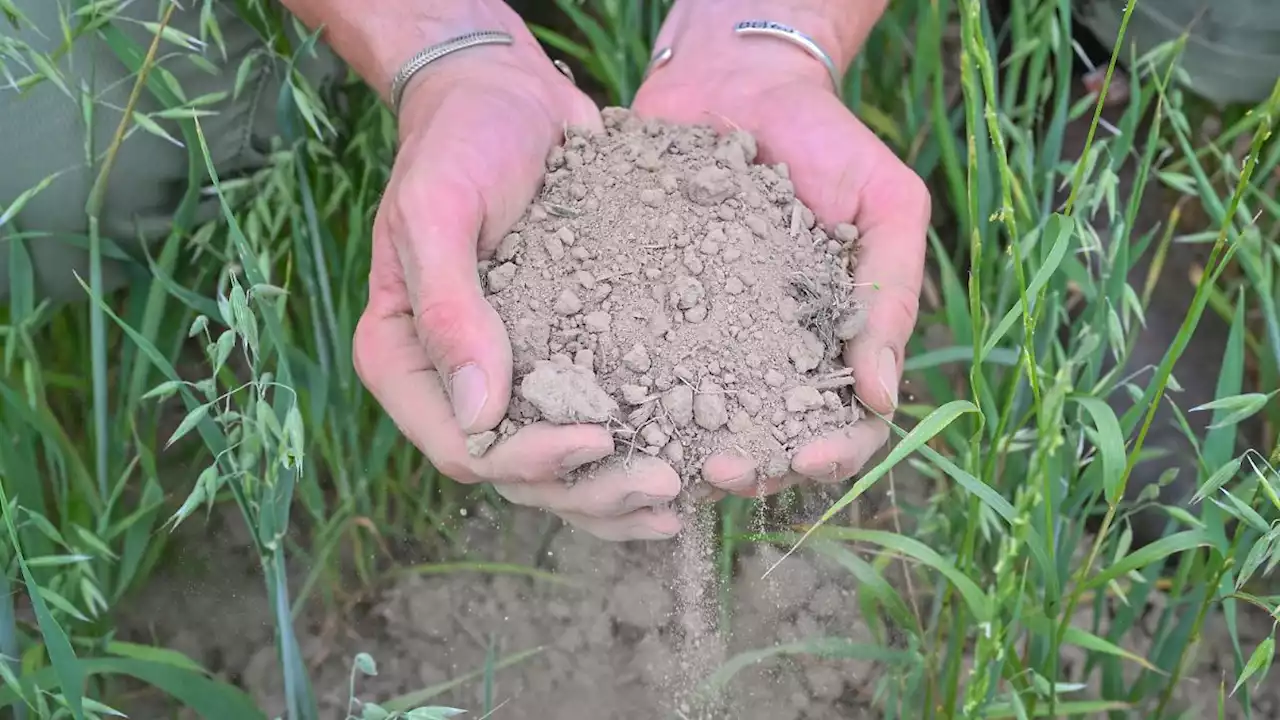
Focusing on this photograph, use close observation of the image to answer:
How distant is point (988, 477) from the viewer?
0.75 meters

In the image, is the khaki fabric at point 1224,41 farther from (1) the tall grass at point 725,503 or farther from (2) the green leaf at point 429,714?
(2) the green leaf at point 429,714

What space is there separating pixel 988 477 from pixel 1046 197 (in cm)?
36

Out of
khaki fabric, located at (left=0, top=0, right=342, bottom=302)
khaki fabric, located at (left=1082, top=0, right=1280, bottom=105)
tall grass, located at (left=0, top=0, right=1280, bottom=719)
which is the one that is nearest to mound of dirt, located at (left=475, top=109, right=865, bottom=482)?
tall grass, located at (left=0, top=0, right=1280, bottom=719)

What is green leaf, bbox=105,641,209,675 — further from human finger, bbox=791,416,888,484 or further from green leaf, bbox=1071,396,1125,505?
green leaf, bbox=1071,396,1125,505

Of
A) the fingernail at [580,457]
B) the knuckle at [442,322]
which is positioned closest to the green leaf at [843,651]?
the fingernail at [580,457]

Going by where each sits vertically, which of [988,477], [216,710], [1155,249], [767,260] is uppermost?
[767,260]

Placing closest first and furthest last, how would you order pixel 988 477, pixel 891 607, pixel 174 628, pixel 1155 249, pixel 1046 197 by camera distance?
pixel 988 477 → pixel 891 607 → pixel 1046 197 → pixel 174 628 → pixel 1155 249

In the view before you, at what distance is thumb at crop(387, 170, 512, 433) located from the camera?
2.30ft

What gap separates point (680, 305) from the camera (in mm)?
750

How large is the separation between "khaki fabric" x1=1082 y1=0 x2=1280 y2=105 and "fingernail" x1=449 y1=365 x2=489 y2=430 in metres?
0.92

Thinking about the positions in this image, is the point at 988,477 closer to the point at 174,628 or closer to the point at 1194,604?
the point at 1194,604

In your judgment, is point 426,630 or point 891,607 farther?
point 426,630

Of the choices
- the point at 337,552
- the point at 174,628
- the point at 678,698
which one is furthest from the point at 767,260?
the point at 174,628

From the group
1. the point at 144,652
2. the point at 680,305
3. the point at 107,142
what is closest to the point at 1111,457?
the point at 680,305
